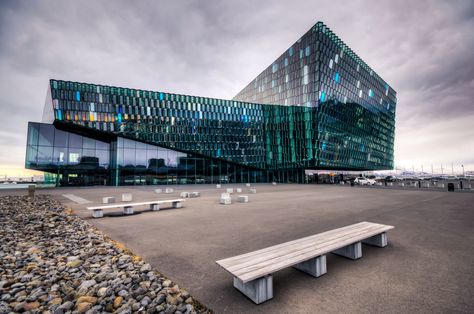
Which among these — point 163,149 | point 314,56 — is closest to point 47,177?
point 163,149

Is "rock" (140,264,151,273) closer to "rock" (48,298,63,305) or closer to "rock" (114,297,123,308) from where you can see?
"rock" (114,297,123,308)

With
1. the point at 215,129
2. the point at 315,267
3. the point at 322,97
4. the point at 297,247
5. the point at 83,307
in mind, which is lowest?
the point at 83,307

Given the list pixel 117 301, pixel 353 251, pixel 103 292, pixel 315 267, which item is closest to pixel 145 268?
pixel 103 292

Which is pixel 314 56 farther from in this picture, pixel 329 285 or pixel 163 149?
pixel 329 285

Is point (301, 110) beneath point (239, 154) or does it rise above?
above

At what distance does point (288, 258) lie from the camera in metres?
3.86

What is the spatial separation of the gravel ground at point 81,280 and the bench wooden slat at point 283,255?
2.56 feet

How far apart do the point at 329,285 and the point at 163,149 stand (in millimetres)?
45080

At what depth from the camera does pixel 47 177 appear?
4031 centimetres

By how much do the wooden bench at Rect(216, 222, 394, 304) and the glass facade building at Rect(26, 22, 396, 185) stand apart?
43563 mm

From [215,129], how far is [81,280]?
46.8 metres

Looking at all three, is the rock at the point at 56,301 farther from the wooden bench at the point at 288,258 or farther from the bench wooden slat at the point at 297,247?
the bench wooden slat at the point at 297,247

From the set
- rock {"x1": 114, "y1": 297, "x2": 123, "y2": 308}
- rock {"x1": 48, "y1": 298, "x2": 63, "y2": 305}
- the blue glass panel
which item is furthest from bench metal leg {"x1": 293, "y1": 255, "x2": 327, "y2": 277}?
the blue glass panel

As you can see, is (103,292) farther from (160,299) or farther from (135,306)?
(160,299)
